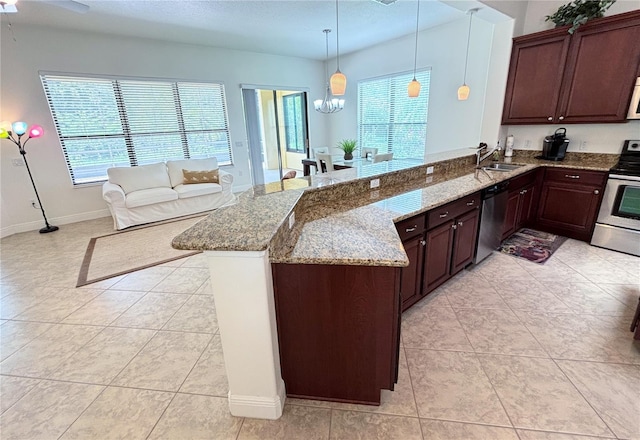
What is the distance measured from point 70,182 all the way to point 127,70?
2.11 meters

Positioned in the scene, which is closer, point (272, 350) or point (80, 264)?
point (272, 350)

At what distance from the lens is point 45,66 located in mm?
4246

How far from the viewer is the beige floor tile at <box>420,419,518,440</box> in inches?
53.2

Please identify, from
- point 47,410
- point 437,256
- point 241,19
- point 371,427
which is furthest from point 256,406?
point 241,19

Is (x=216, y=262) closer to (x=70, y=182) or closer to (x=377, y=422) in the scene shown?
(x=377, y=422)

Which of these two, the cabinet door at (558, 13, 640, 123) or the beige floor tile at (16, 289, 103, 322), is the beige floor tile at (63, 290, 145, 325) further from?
the cabinet door at (558, 13, 640, 123)

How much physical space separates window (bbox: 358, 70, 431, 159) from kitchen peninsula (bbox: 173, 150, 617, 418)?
15.4 ft

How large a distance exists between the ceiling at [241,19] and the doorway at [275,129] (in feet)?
5.09

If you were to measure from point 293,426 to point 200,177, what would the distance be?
453 cm

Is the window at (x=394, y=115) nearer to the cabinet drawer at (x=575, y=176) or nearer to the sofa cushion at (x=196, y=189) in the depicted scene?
the cabinet drawer at (x=575, y=176)

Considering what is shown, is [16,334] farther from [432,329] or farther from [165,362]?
[432,329]

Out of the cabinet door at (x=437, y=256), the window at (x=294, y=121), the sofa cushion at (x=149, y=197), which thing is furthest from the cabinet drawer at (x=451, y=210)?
the window at (x=294, y=121)

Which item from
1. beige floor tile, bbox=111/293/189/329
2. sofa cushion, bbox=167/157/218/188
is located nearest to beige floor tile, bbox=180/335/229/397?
beige floor tile, bbox=111/293/189/329

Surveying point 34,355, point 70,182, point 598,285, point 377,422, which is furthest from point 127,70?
point 598,285
